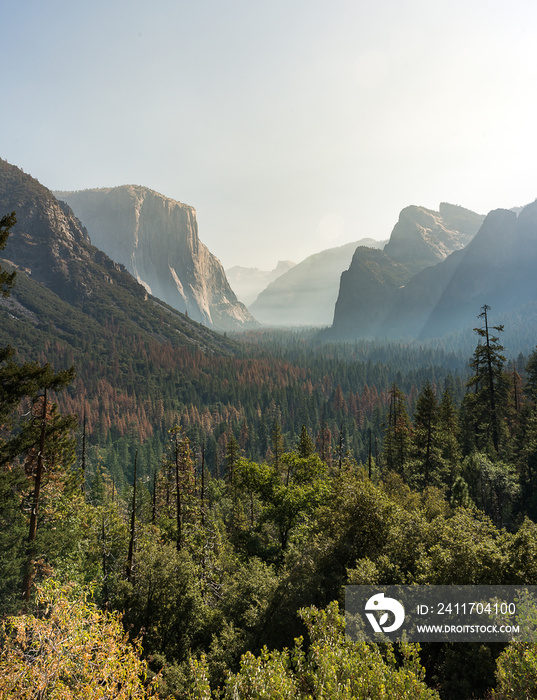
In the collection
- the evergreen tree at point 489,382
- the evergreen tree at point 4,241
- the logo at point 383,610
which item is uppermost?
the evergreen tree at point 4,241

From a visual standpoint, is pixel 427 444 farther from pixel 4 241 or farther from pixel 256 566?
pixel 4 241

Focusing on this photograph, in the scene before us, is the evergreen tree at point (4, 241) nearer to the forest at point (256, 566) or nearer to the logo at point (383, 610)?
the forest at point (256, 566)

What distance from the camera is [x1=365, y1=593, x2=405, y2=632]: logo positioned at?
44.4 ft

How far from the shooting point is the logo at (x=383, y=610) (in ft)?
44.4

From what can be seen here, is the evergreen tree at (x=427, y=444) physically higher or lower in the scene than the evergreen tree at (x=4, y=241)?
lower

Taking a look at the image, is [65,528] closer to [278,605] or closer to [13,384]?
[13,384]

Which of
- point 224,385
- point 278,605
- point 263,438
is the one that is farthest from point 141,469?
point 278,605

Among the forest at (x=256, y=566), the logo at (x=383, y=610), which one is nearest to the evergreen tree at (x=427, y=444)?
the forest at (x=256, y=566)

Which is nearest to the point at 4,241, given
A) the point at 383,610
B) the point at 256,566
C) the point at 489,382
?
the point at 383,610

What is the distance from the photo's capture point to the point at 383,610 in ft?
45.6

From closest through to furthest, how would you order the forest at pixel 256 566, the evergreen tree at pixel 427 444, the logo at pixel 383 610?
the forest at pixel 256 566, the logo at pixel 383 610, the evergreen tree at pixel 427 444

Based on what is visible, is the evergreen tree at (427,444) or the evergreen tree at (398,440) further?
the evergreen tree at (398,440)

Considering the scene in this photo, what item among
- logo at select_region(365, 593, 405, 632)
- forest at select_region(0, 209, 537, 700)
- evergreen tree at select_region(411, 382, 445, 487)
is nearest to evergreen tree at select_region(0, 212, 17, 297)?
forest at select_region(0, 209, 537, 700)

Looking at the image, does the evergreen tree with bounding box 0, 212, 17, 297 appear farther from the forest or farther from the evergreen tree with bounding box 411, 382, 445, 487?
the evergreen tree with bounding box 411, 382, 445, 487
